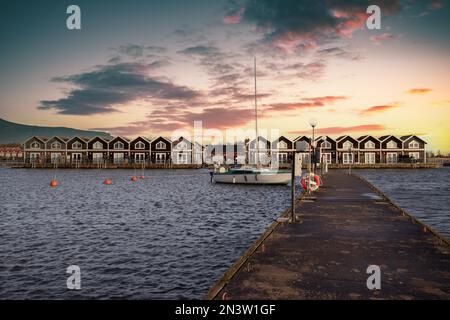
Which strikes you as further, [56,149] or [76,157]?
[76,157]

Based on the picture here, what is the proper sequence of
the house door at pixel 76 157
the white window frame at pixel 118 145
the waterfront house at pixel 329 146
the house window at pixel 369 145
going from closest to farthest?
1. the waterfront house at pixel 329 146
2. the house window at pixel 369 145
3. the white window frame at pixel 118 145
4. the house door at pixel 76 157

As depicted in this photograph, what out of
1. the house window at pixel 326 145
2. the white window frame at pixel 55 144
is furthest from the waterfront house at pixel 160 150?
the house window at pixel 326 145

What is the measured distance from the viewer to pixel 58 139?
104875 mm

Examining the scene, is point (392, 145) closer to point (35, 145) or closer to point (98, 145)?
point (98, 145)

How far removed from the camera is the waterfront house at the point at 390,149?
97.9 m

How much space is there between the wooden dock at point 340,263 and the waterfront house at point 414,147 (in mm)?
95824

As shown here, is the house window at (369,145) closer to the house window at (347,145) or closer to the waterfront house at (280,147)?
the house window at (347,145)

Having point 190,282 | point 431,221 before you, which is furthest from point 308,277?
point 431,221

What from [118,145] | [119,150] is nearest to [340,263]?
[119,150]

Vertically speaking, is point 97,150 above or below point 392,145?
below

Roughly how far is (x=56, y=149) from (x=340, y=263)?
110556 mm

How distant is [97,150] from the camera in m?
104
